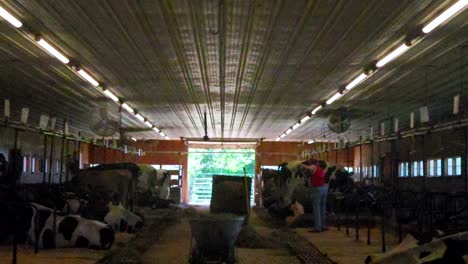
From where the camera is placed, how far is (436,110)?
58.1 feet

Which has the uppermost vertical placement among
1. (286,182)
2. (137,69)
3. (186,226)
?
(137,69)

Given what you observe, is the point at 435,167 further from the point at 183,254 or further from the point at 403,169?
the point at 183,254

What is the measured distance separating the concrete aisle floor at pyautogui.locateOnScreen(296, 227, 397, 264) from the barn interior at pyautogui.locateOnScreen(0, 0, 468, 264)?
5cm

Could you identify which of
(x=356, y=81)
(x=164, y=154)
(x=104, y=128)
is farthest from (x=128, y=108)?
(x=164, y=154)

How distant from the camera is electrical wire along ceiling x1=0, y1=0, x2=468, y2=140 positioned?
26.9ft

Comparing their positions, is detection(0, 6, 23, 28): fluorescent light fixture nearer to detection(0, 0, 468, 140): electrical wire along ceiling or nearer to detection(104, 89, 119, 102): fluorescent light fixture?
detection(0, 0, 468, 140): electrical wire along ceiling

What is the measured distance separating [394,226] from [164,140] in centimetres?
2248

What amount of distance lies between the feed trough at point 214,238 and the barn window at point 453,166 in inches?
334

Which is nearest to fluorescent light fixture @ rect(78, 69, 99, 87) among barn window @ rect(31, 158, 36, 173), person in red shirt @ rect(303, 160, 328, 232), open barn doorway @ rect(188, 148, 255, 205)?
person in red shirt @ rect(303, 160, 328, 232)

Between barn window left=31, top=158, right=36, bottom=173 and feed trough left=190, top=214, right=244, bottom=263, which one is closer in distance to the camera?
feed trough left=190, top=214, right=244, bottom=263

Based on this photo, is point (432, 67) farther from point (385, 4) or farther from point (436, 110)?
point (436, 110)

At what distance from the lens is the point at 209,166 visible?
115 ft

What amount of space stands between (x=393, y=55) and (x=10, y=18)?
598cm

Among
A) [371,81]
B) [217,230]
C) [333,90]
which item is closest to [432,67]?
[371,81]
